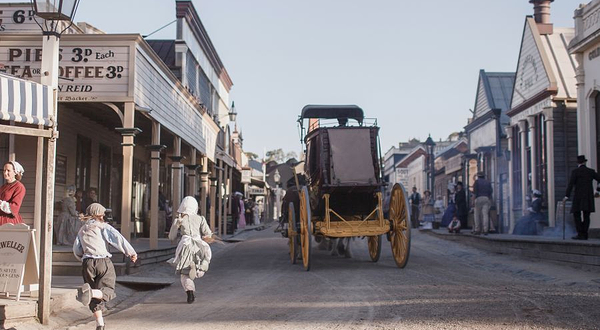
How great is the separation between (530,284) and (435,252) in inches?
295

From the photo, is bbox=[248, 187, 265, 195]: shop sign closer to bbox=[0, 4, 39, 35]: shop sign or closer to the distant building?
the distant building

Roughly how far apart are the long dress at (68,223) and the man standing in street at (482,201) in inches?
398

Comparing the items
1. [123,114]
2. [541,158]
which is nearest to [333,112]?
[123,114]

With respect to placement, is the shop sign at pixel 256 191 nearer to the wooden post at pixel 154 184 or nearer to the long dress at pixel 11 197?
the wooden post at pixel 154 184

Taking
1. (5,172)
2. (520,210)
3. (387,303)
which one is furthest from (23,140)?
(520,210)

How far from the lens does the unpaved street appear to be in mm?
7516

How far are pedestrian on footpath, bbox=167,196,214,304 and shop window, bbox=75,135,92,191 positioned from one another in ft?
29.0

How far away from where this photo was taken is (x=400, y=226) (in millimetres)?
13367

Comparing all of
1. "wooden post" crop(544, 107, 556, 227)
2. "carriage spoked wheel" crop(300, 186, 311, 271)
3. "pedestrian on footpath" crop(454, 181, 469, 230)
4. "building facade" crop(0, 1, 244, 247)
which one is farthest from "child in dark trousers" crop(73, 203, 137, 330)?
"wooden post" crop(544, 107, 556, 227)

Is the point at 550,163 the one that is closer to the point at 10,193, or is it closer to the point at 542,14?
the point at 542,14

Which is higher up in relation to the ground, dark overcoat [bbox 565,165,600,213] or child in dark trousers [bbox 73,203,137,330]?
dark overcoat [bbox 565,165,600,213]

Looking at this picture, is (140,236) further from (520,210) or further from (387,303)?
(387,303)

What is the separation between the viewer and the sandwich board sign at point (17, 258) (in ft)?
26.3

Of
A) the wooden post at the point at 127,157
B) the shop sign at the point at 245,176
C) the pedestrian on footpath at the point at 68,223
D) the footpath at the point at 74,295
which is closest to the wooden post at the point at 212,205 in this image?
the footpath at the point at 74,295
